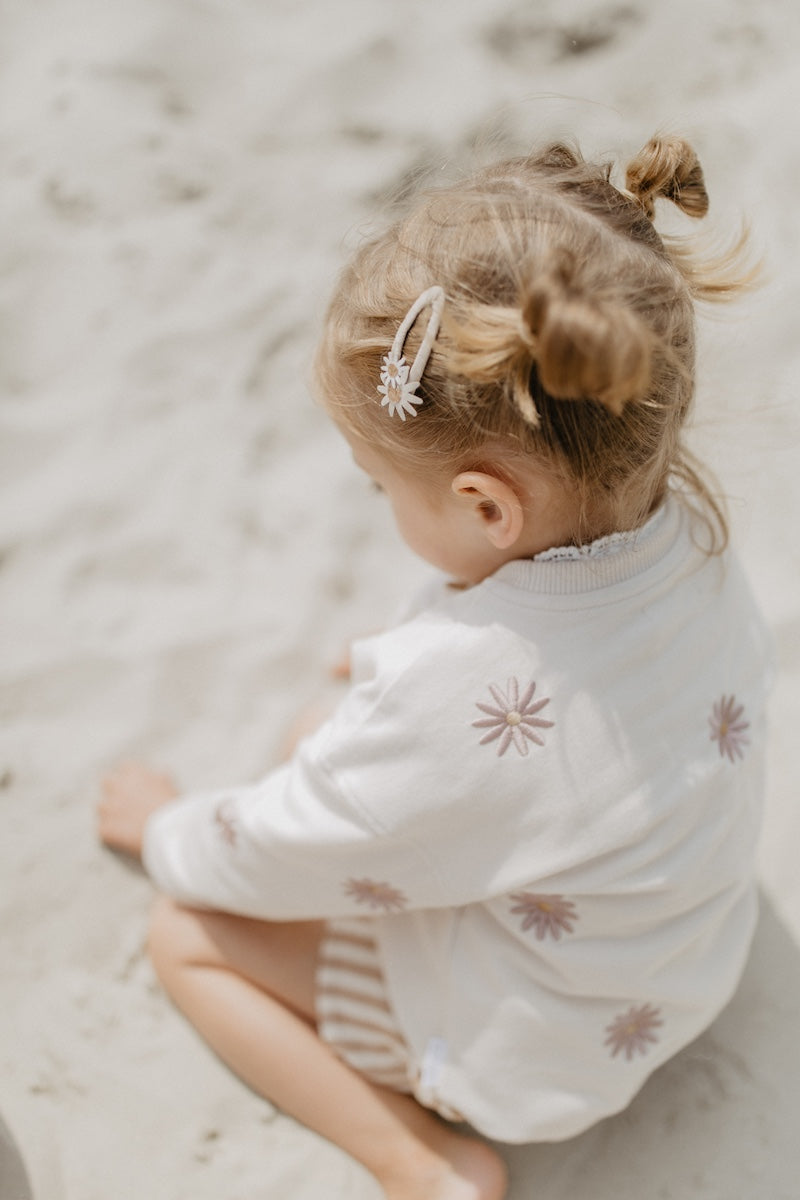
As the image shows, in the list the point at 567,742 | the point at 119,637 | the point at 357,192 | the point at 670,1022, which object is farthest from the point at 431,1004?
the point at 357,192

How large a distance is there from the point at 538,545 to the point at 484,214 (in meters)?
0.30

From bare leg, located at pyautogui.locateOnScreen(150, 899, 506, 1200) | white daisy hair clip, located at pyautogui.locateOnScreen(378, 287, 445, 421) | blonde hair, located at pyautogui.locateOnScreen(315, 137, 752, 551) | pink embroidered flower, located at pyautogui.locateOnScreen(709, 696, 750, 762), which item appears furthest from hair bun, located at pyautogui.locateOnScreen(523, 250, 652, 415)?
bare leg, located at pyautogui.locateOnScreen(150, 899, 506, 1200)

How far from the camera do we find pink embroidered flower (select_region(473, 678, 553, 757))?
999 millimetres

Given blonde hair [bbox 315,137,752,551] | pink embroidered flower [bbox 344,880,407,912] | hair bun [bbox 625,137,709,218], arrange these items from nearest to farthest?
blonde hair [bbox 315,137,752,551] → hair bun [bbox 625,137,709,218] → pink embroidered flower [bbox 344,880,407,912]

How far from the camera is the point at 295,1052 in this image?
1307mm

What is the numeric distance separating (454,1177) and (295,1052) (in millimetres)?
235

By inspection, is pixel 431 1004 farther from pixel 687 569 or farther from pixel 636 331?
pixel 636 331

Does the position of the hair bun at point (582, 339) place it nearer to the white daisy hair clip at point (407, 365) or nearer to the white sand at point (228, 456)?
the white daisy hair clip at point (407, 365)

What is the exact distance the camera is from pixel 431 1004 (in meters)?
1.19

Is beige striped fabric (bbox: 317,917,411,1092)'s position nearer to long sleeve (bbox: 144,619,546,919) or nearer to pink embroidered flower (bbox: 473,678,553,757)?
long sleeve (bbox: 144,619,546,919)

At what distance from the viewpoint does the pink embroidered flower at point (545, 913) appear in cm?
107

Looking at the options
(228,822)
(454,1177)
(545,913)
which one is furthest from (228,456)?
(454,1177)

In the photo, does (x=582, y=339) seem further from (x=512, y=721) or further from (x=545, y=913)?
(x=545, y=913)

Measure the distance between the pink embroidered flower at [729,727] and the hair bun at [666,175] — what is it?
490mm
